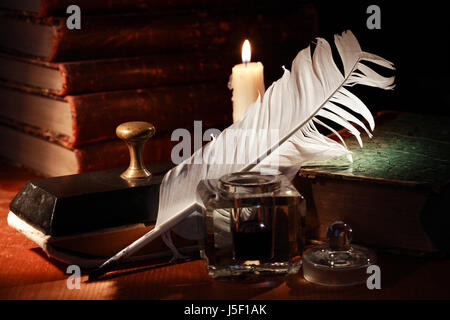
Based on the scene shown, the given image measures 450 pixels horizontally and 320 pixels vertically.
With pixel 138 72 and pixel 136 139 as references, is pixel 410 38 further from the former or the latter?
A: pixel 136 139

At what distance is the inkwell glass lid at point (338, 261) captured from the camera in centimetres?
105

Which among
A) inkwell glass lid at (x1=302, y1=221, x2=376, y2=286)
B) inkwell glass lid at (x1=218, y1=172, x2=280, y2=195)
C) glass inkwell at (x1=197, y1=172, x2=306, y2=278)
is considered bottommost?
inkwell glass lid at (x1=302, y1=221, x2=376, y2=286)

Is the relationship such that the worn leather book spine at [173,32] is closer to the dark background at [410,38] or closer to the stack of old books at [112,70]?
the stack of old books at [112,70]

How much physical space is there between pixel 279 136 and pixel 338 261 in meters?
0.25

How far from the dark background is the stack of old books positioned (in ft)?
1.21

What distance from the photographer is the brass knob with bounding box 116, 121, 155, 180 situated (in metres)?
1.21

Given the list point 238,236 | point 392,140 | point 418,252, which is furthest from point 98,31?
point 418,252

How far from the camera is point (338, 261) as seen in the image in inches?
42.4

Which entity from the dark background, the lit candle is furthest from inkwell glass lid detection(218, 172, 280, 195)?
the dark background

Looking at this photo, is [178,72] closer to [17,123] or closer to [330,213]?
[17,123]

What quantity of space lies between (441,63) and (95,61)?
129cm

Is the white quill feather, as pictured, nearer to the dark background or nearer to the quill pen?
the quill pen

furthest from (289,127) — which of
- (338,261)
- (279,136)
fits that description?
(338,261)
